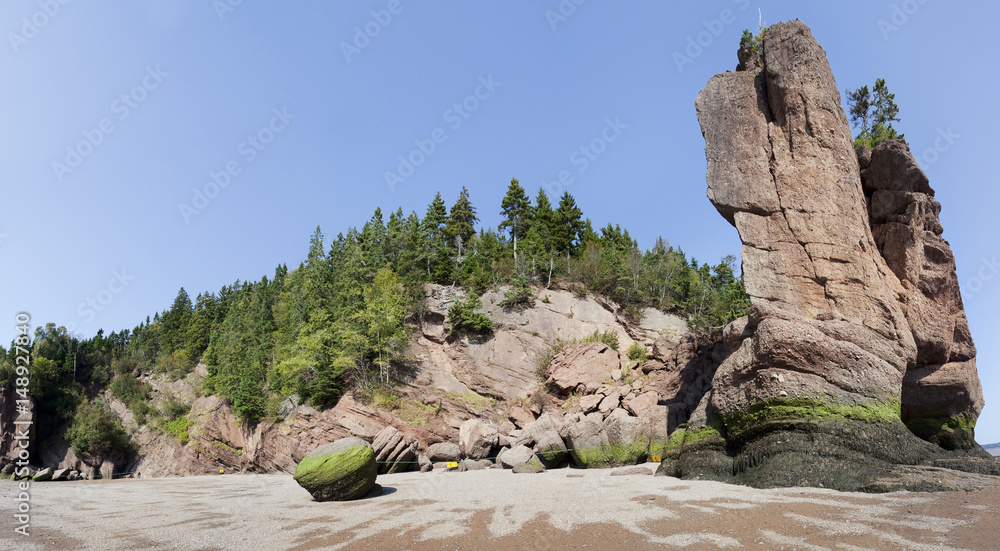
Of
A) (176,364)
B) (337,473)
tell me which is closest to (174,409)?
(176,364)

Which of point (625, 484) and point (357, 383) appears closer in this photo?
point (625, 484)

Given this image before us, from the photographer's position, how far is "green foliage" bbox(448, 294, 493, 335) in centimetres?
3794

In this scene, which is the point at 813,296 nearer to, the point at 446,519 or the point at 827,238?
the point at 827,238

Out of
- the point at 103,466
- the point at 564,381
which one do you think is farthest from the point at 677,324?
the point at 103,466

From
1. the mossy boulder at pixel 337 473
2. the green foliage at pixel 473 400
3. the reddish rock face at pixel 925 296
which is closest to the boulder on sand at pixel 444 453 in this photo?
the green foliage at pixel 473 400

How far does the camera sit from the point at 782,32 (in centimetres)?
1781

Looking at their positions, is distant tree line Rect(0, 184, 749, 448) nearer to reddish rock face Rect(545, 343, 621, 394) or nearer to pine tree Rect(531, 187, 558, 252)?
pine tree Rect(531, 187, 558, 252)

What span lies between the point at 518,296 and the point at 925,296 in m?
26.6

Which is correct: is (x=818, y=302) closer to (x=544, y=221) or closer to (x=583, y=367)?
(x=583, y=367)

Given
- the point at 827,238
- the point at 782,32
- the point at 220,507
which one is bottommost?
the point at 220,507

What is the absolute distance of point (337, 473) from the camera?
14.4m

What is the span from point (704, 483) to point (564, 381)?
18.8m

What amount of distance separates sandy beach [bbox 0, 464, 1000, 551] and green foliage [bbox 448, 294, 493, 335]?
76.8 feet

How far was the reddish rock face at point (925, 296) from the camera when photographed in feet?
56.9
